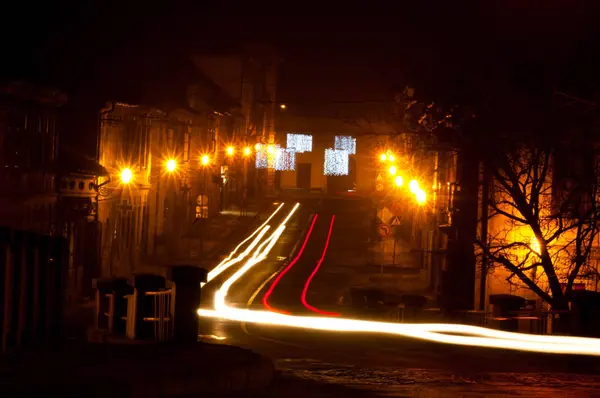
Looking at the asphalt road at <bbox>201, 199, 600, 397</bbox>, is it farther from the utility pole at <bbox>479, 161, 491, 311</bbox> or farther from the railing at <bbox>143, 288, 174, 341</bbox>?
the utility pole at <bbox>479, 161, 491, 311</bbox>

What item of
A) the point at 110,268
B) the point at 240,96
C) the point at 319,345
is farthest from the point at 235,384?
the point at 240,96

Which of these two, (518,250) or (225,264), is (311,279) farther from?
(518,250)

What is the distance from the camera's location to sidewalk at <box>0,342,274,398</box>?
1011 centimetres

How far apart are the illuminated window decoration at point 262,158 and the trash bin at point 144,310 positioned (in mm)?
62429

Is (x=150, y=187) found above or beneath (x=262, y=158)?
beneath

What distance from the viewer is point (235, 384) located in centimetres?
1171

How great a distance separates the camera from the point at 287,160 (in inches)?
3767

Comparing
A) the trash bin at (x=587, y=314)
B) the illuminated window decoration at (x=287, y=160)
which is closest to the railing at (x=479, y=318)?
the trash bin at (x=587, y=314)

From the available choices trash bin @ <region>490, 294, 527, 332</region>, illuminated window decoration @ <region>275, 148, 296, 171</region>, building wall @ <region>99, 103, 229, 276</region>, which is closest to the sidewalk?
trash bin @ <region>490, 294, 527, 332</region>

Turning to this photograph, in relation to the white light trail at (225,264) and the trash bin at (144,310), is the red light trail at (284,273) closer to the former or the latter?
the white light trail at (225,264)

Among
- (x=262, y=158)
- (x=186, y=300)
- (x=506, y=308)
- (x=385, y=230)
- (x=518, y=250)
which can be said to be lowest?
(x=506, y=308)

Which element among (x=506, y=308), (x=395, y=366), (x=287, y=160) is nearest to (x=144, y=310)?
(x=395, y=366)

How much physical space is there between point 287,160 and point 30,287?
83.3 metres

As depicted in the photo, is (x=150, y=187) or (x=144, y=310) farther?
(x=150, y=187)
